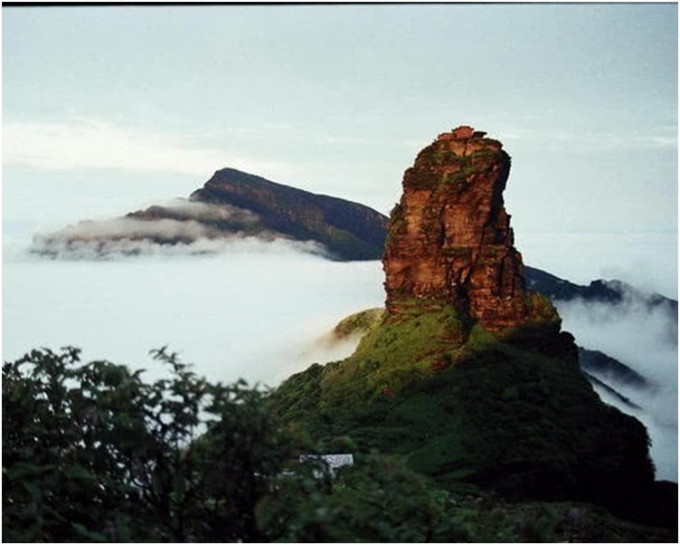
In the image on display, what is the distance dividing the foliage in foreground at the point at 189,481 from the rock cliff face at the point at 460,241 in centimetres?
3617

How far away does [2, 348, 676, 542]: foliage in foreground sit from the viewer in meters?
3.98

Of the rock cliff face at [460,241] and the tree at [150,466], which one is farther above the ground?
the rock cliff face at [460,241]

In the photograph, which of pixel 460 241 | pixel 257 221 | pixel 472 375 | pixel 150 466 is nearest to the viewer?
pixel 150 466

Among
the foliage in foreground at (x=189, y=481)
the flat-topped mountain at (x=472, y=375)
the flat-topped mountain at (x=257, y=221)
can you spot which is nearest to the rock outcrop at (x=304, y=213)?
the flat-topped mountain at (x=257, y=221)

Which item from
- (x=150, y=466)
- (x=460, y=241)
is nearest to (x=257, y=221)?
(x=460, y=241)

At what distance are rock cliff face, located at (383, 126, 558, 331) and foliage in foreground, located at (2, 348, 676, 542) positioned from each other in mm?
36174

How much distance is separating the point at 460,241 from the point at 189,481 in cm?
3757

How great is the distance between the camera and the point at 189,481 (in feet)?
14.6

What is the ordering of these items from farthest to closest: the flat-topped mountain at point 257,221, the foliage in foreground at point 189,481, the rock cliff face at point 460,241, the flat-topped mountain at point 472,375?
the flat-topped mountain at point 257,221
the rock cliff face at point 460,241
the flat-topped mountain at point 472,375
the foliage in foreground at point 189,481

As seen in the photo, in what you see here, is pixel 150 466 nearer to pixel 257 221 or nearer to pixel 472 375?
pixel 472 375

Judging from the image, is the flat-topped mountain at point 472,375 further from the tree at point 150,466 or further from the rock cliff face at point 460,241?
the tree at point 150,466

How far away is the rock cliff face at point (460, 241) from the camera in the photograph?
4038 cm

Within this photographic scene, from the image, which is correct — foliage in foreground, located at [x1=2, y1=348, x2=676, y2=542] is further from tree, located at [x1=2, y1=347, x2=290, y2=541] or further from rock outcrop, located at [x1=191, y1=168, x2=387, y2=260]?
rock outcrop, located at [x1=191, y1=168, x2=387, y2=260]

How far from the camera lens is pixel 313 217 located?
57.3 meters
